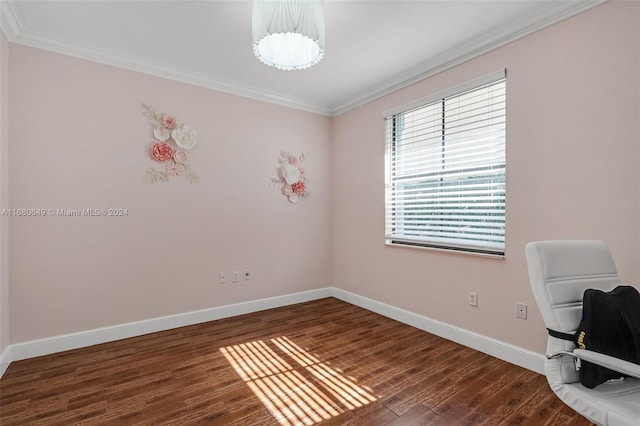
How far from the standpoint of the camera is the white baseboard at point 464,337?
92.0 inches

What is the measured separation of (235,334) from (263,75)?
2699mm

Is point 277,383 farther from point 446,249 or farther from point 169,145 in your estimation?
point 169,145

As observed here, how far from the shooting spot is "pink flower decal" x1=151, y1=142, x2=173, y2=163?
3070 mm

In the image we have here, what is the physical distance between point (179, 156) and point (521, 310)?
3.41 metres

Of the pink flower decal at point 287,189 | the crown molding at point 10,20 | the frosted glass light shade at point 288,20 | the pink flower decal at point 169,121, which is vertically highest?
the crown molding at point 10,20

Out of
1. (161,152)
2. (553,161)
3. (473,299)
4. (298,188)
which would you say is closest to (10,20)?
(161,152)

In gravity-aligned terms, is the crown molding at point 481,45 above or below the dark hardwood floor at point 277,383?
above

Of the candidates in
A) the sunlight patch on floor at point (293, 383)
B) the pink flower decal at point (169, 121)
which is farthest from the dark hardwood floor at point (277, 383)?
the pink flower decal at point (169, 121)

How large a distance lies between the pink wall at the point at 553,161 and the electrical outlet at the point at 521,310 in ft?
0.13

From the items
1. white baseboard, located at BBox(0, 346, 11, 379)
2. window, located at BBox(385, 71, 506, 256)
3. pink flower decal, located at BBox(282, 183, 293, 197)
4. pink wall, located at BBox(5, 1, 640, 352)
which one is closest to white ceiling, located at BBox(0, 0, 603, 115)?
pink wall, located at BBox(5, 1, 640, 352)

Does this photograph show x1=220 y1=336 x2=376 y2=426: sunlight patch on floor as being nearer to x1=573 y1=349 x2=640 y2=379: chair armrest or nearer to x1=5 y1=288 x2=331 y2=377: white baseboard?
x1=5 y1=288 x2=331 y2=377: white baseboard

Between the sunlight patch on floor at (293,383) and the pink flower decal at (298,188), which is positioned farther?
the pink flower decal at (298,188)

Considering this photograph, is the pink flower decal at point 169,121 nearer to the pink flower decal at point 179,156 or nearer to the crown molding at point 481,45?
the pink flower decal at point 179,156

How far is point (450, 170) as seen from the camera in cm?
293
